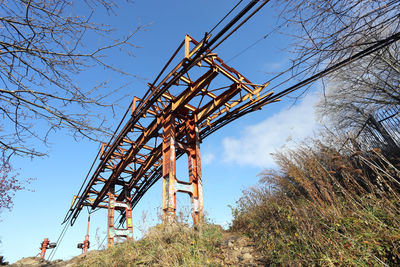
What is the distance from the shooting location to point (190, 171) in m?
7.74

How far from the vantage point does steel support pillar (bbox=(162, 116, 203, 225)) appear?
21.9 feet

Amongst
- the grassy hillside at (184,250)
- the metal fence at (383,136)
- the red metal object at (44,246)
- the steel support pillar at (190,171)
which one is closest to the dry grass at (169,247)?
the grassy hillside at (184,250)

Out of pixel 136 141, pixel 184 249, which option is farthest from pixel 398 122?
pixel 136 141

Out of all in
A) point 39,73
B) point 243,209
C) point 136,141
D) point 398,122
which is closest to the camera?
point 39,73

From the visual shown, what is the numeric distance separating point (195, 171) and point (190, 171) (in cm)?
20

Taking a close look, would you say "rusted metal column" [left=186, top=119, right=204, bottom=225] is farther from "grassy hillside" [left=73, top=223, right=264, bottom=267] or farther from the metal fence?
the metal fence

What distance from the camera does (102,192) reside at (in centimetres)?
1312

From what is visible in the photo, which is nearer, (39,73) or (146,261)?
(39,73)

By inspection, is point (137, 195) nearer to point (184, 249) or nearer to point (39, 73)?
point (184, 249)

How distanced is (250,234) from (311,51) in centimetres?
491

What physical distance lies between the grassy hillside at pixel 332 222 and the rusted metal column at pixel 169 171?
2.40 metres

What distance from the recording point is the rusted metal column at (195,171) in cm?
704

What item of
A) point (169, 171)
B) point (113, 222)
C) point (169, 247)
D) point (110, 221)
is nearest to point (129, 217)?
point (113, 222)

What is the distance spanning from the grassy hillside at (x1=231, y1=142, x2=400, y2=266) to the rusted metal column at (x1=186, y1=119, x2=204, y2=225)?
166 cm
